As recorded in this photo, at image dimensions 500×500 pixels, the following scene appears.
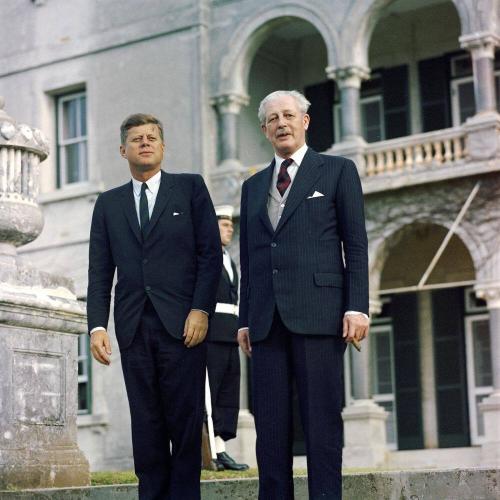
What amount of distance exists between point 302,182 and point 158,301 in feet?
2.93

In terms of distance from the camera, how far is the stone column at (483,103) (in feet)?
62.1

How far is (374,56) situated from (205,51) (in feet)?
8.99

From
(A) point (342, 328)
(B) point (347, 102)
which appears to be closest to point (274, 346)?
(A) point (342, 328)

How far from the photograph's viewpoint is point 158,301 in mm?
6637

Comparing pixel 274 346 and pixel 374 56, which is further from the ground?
pixel 374 56

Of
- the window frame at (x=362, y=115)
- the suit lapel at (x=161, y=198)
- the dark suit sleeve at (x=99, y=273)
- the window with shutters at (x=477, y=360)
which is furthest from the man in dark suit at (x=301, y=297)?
the window frame at (x=362, y=115)

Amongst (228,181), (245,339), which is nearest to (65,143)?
(228,181)

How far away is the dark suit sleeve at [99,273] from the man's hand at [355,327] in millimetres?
1298

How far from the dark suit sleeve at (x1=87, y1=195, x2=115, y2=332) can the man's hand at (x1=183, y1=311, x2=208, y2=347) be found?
0.49 metres

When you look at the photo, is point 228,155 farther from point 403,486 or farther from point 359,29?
point 403,486

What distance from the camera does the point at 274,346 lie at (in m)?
6.38

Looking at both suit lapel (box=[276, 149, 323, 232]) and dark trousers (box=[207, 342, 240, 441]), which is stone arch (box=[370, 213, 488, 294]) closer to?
dark trousers (box=[207, 342, 240, 441])

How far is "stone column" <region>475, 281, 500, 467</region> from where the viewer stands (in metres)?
18.5

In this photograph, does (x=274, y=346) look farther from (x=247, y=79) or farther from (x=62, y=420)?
(x=247, y=79)
